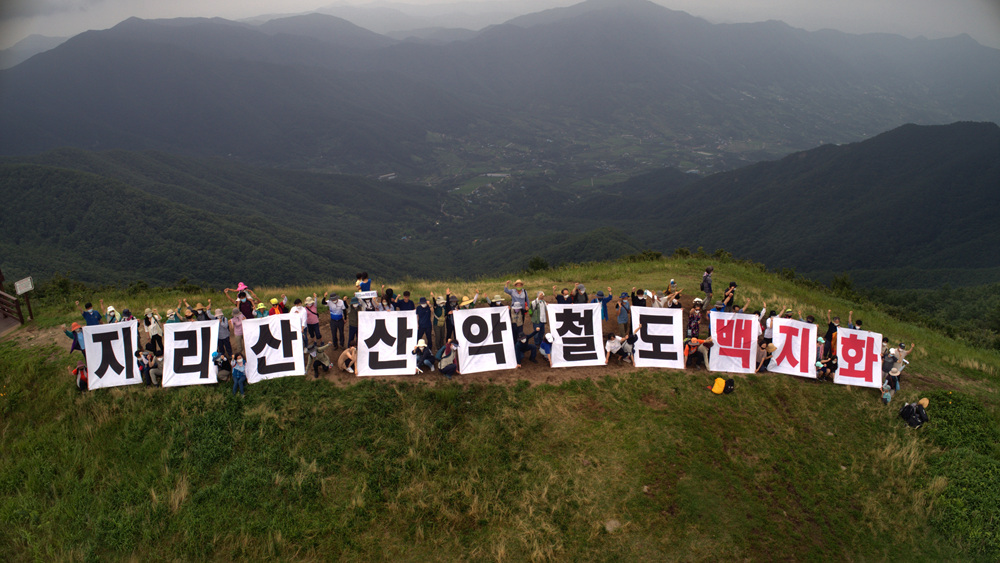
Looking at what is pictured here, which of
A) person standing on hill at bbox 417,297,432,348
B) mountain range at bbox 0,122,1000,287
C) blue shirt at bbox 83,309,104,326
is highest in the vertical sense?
blue shirt at bbox 83,309,104,326

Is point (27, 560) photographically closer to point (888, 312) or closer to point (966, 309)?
point (888, 312)

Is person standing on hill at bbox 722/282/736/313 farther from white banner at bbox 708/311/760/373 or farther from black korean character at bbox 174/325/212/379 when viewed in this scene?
black korean character at bbox 174/325/212/379

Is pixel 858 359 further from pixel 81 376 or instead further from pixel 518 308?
pixel 81 376

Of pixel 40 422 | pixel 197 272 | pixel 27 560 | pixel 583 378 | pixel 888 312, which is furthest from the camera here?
pixel 197 272

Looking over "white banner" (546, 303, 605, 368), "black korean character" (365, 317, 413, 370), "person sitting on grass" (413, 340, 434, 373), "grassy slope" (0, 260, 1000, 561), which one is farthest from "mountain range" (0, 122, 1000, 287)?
"white banner" (546, 303, 605, 368)

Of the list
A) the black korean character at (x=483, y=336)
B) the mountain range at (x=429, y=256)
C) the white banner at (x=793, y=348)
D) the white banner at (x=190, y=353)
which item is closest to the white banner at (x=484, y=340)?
the black korean character at (x=483, y=336)

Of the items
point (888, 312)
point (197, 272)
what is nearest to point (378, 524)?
point (888, 312)
